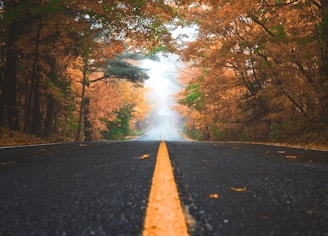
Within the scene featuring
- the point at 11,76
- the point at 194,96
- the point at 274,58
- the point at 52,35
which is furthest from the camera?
the point at 194,96

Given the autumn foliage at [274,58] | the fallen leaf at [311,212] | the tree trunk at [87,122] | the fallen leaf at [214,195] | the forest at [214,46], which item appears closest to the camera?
the fallen leaf at [311,212]

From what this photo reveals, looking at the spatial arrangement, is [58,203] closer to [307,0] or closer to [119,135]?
[307,0]

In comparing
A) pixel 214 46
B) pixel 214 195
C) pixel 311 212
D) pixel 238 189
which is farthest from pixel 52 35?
pixel 311 212

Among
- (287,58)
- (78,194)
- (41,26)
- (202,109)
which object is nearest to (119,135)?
(202,109)

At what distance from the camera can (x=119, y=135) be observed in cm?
3644

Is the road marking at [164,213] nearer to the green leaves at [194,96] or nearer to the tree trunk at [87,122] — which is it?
the green leaves at [194,96]

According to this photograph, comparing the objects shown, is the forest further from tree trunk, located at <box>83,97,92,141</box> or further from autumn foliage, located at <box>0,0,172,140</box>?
tree trunk, located at <box>83,97,92,141</box>

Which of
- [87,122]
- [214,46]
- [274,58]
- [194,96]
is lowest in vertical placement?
[87,122]

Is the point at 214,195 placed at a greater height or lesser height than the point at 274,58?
Result: lesser

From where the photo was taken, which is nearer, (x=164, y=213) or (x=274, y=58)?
(x=164, y=213)

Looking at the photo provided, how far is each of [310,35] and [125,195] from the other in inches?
384

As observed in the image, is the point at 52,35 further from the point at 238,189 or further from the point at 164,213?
the point at 164,213

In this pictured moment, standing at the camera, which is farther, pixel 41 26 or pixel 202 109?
pixel 202 109

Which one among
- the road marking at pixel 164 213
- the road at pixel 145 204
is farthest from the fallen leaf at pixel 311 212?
the road marking at pixel 164 213
